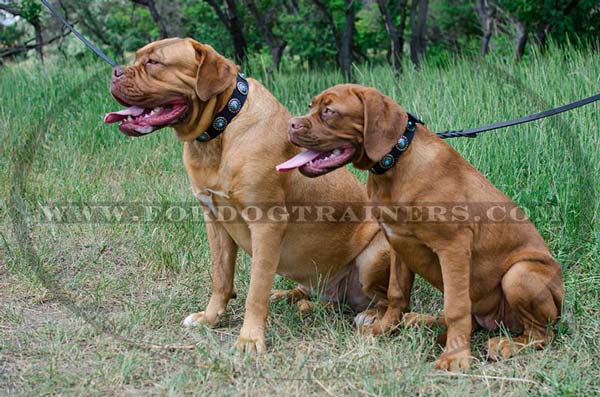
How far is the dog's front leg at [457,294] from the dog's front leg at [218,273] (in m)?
1.35

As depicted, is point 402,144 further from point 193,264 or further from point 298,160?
point 193,264

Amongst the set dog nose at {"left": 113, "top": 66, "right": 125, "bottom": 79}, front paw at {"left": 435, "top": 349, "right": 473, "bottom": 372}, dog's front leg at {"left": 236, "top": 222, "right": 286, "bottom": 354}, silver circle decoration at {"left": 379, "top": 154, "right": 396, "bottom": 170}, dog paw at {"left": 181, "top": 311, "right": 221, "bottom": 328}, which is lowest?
front paw at {"left": 435, "top": 349, "right": 473, "bottom": 372}

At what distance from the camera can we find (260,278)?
12.5 ft

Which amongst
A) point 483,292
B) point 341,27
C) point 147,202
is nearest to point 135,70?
point 483,292

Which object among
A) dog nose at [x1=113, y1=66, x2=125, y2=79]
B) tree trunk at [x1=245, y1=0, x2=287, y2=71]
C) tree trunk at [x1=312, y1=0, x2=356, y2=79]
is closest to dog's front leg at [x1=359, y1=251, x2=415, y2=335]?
dog nose at [x1=113, y1=66, x2=125, y2=79]

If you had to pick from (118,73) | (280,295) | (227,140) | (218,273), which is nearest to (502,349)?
(280,295)

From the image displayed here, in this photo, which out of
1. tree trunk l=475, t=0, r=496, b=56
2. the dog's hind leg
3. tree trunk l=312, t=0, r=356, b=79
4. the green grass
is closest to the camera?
the green grass

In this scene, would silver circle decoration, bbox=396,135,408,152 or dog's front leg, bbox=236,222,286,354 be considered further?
dog's front leg, bbox=236,222,286,354

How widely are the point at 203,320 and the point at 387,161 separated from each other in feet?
5.18

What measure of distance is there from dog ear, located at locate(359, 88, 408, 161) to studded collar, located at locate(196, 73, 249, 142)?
0.75 m

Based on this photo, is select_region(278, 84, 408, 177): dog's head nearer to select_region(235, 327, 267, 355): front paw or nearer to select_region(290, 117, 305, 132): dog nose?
select_region(290, 117, 305, 132): dog nose

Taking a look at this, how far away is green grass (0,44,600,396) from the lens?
138 inches

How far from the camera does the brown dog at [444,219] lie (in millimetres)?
3469

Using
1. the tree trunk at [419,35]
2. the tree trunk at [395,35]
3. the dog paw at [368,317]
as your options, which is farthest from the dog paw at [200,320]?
the tree trunk at [419,35]
